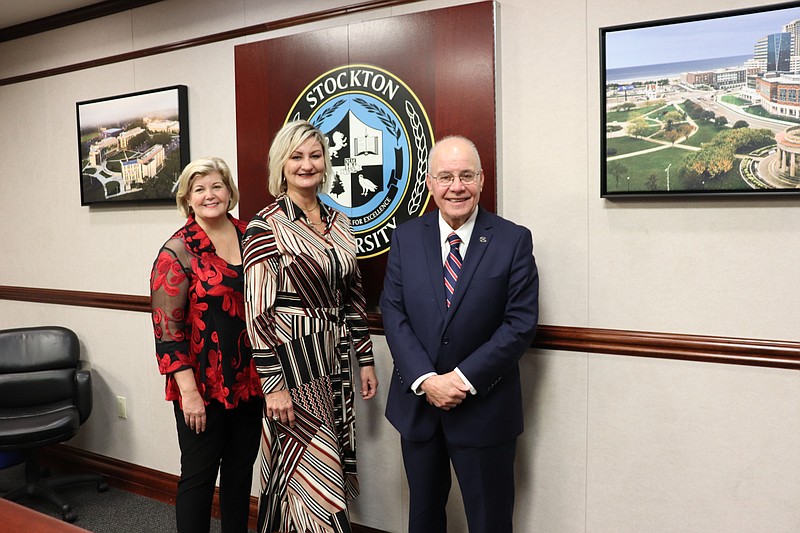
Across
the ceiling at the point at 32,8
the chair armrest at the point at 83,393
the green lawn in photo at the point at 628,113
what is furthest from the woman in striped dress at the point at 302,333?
the ceiling at the point at 32,8

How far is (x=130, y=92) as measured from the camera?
3.63m

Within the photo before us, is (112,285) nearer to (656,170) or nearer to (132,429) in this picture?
(132,429)

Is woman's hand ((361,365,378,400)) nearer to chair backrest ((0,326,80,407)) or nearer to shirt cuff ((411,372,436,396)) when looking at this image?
shirt cuff ((411,372,436,396))

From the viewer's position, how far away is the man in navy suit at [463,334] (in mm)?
2156

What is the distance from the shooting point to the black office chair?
333 centimetres

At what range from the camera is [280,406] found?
238 cm

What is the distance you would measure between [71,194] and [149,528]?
200 centimetres

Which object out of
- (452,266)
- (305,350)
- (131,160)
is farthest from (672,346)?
(131,160)

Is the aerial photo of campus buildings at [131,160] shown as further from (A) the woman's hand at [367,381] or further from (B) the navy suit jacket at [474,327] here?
(B) the navy suit jacket at [474,327]

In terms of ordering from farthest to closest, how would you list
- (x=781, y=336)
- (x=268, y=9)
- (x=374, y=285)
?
(x=268, y=9) < (x=374, y=285) < (x=781, y=336)

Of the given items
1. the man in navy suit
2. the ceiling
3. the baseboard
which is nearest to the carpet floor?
the baseboard

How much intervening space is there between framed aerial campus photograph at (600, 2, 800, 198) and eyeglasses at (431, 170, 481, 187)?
47 cm

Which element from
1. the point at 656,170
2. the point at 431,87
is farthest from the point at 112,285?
the point at 656,170

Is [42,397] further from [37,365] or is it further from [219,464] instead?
[219,464]
